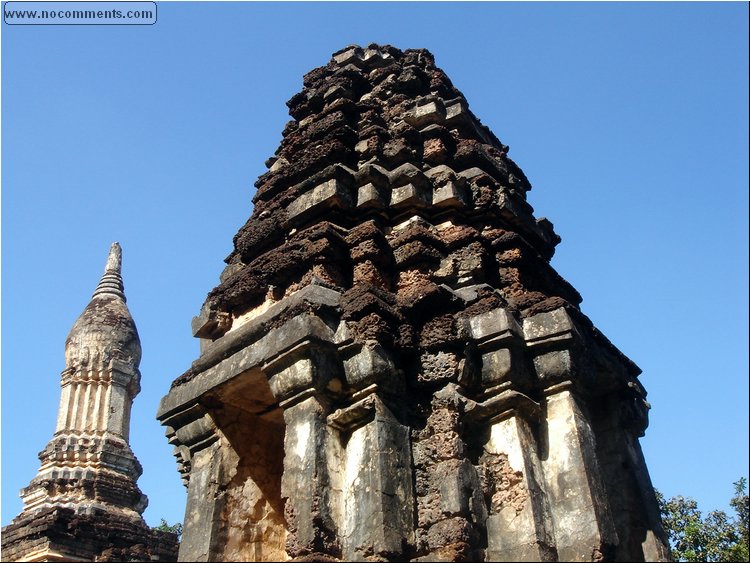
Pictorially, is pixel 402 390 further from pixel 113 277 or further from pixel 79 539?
pixel 113 277

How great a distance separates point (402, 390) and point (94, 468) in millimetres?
9749

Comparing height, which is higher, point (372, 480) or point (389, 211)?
point (389, 211)

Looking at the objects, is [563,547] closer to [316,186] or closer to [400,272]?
[400,272]

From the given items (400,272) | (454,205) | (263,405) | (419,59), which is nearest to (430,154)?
(454,205)

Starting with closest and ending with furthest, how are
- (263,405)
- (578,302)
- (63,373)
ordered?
(263,405)
(578,302)
(63,373)

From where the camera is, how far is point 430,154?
7.58 m

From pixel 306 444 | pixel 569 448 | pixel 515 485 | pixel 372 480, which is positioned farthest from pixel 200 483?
pixel 569 448

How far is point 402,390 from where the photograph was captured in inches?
215

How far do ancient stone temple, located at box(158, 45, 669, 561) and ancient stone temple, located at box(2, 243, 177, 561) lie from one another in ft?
18.5

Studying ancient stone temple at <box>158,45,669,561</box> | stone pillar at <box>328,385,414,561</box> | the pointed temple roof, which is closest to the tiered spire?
ancient stone temple at <box>158,45,669,561</box>

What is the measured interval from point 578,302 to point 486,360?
2321mm

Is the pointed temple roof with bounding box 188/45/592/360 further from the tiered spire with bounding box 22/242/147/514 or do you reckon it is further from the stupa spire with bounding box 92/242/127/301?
the stupa spire with bounding box 92/242/127/301

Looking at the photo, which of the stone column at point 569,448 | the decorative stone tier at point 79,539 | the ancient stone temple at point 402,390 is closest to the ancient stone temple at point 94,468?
the decorative stone tier at point 79,539

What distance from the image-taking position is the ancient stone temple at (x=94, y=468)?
1177 cm
